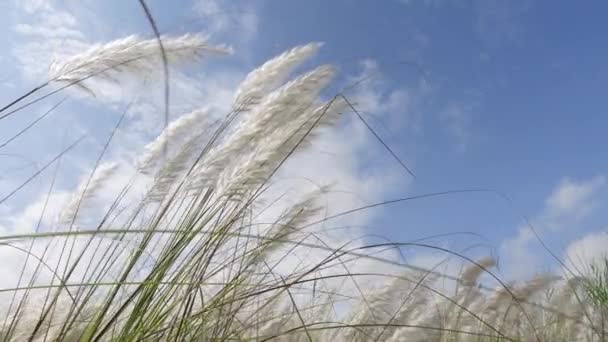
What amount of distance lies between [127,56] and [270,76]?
0.48 m

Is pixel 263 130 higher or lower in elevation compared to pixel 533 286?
higher

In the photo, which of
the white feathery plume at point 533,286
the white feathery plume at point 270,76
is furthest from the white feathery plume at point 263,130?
the white feathery plume at point 533,286

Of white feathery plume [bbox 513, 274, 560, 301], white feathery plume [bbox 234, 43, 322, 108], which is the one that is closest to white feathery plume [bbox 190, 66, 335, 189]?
white feathery plume [bbox 234, 43, 322, 108]

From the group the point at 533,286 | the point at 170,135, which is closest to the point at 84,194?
the point at 170,135

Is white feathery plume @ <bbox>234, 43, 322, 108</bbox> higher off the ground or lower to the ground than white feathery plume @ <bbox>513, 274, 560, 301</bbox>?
higher

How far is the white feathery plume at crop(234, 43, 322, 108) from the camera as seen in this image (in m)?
2.07

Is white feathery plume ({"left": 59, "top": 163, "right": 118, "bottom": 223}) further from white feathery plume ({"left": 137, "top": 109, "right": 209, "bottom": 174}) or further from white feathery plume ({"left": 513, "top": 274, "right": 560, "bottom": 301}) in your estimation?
white feathery plume ({"left": 513, "top": 274, "right": 560, "bottom": 301})

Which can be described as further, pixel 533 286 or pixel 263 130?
pixel 533 286

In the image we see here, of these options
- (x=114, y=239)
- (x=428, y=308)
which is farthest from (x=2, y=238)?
(x=428, y=308)

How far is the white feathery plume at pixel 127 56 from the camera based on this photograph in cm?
178

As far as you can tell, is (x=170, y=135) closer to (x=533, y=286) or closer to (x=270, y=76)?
(x=270, y=76)

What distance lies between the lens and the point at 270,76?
81.7 inches

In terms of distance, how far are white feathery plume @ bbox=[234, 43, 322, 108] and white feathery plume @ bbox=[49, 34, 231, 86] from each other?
247 millimetres

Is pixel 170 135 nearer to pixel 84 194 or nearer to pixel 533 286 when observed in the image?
pixel 84 194
